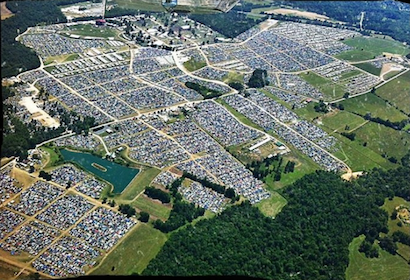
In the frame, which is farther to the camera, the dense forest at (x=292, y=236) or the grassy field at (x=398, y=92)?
the grassy field at (x=398, y=92)

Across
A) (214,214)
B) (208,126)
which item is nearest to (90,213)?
(214,214)

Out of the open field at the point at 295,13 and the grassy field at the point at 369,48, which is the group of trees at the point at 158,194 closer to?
the grassy field at the point at 369,48

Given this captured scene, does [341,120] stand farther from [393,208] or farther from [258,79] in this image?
[393,208]

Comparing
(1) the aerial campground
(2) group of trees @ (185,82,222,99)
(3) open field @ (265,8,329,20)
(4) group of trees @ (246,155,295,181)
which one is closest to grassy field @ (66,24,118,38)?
(1) the aerial campground

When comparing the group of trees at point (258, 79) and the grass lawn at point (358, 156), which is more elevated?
the grass lawn at point (358, 156)

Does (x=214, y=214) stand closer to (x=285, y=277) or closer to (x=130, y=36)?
(x=285, y=277)

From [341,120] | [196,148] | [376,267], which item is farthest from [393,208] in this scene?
[196,148]

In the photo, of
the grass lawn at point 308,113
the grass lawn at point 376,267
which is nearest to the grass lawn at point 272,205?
the grass lawn at point 376,267
